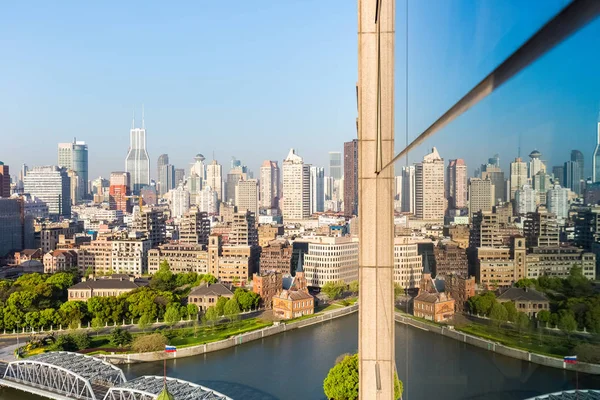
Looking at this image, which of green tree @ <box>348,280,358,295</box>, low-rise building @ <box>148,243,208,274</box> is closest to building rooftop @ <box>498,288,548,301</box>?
green tree @ <box>348,280,358,295</box>

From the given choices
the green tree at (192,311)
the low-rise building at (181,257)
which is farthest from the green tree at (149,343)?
the low-rise building at (181,257)

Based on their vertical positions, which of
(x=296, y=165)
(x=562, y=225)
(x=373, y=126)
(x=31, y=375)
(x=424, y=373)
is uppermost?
(x=296, y=165)

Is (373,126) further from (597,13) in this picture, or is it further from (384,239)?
(597,13)

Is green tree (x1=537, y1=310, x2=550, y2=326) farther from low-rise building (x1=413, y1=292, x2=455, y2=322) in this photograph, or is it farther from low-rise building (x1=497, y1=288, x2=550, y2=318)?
low-rise building (x1=413, y1=292, x2=455, y2=322)

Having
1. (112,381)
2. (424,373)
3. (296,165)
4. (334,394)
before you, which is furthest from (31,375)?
(296,165)

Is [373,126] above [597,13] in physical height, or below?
above

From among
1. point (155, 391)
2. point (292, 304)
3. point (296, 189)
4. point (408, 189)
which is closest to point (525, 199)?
point (408, 189)

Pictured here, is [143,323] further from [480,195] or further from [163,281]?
[480,195]
